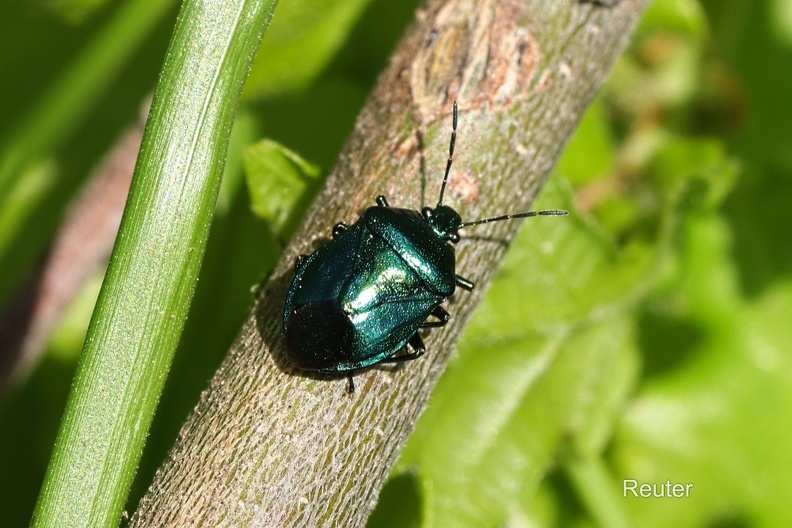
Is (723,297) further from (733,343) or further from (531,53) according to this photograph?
(531,53)

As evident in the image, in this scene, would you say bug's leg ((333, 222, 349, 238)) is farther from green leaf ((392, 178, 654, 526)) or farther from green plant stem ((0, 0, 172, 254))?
green plant stem ((0, 0, 172, 254))

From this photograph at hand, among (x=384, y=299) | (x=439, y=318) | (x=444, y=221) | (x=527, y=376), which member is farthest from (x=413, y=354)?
(x=527, y=376)

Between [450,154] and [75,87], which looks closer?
[450,154]

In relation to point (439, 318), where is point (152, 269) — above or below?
above

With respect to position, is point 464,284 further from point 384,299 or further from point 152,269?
point 152,269

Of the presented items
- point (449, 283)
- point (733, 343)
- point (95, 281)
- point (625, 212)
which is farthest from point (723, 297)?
point (95, 281)

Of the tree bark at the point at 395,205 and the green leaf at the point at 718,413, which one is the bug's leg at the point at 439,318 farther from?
the green leaf at the point at 718,413

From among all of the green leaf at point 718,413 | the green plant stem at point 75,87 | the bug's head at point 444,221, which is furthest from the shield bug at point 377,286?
the green leaf at point 718,413
